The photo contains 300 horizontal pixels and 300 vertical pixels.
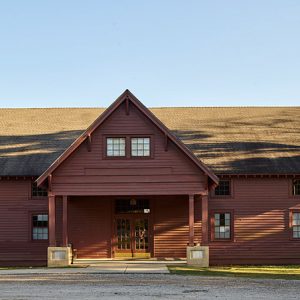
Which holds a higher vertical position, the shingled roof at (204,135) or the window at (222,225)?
the shingled roof at (204,135)

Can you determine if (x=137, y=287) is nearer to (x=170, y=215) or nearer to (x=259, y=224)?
(x=170, y=215)

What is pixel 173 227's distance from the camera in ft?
111

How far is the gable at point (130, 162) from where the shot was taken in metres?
30.4

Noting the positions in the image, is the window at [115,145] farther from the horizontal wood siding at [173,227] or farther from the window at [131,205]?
the horizontal wood siding at [173,227]

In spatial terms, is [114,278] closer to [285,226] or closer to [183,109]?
[285,226]

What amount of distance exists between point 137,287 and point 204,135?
16.9 m

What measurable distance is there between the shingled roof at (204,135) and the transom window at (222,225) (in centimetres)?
246

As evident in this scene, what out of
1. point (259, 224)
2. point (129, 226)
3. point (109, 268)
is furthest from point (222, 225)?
point (109, 268)

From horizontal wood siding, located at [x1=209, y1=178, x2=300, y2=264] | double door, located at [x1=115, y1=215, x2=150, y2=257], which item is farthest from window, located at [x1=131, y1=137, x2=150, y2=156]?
horizontal wood siding, located at [x1=209, y1=178, x2=300, y2=264]

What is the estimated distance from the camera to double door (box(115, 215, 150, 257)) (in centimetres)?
3378

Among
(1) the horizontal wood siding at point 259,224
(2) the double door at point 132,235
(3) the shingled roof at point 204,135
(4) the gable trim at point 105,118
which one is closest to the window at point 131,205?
(2) the double door at point 132,235

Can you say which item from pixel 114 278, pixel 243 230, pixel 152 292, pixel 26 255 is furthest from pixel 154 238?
pixel 152 292

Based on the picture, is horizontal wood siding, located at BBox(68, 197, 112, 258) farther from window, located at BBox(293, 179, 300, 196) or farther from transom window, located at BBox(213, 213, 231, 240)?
window, located at BBox(293, 179, 300, 196)

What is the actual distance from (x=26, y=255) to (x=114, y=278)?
1017 cm
